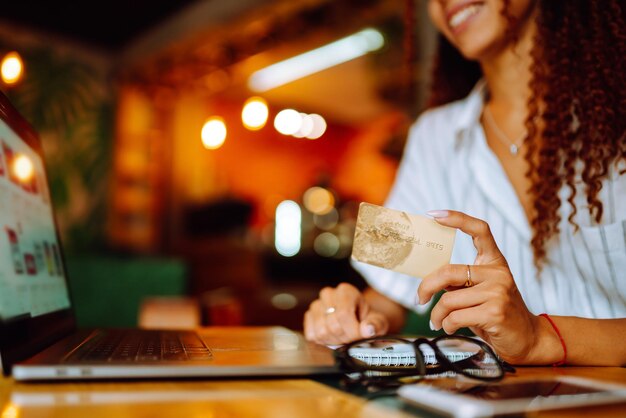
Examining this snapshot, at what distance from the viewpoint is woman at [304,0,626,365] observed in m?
0.90

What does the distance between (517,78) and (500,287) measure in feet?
2.45

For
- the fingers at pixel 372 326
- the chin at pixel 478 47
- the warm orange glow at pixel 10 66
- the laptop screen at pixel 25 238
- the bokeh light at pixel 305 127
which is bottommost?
the fingers at pixel 372 326

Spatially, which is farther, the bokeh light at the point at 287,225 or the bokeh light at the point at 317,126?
the bokeh light at the point at 317,126

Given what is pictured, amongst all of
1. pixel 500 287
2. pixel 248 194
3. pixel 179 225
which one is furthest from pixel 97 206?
pixel 500 287

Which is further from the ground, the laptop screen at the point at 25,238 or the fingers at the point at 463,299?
the laptop screen at the point at 25,238

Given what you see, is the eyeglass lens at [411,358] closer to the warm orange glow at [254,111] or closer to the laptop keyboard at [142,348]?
the laptop keyboard at [142,348]

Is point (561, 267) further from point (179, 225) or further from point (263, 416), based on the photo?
point (179, 225)

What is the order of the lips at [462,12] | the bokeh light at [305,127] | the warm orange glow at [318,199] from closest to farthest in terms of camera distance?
the lips at [462,12] → the warm orange glow at [318,199] → the bokeh light at [305,127]

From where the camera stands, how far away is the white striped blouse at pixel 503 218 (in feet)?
3.33

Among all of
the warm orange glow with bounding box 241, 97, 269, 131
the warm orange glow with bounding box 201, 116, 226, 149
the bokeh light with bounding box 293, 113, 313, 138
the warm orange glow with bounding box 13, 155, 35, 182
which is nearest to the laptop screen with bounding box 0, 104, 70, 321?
the warm orange glow with bounding box 13, 155, 35, 182

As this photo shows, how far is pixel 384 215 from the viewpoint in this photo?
0.69m

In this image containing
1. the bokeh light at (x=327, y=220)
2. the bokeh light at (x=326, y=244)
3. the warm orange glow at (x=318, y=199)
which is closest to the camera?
the bokeh light at (x=326, y=244)

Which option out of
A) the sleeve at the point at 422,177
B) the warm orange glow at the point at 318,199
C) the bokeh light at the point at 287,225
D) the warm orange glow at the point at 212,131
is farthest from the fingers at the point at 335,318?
the warm orange glow at the point at 318,199

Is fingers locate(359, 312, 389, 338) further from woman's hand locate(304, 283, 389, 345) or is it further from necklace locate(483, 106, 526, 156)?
necklace locate(483, 106, 526, 156)
